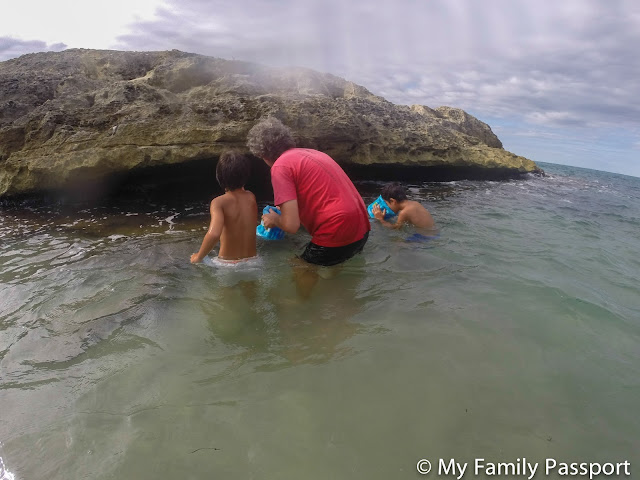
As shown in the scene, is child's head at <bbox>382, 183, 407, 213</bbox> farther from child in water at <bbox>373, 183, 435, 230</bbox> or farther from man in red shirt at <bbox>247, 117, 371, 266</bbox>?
man in red shirt at <bbox>247, 117, 371, 266</bbox>

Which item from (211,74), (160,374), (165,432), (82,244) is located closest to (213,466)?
(165,432)

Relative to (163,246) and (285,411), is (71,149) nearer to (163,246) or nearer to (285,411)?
(163,246)

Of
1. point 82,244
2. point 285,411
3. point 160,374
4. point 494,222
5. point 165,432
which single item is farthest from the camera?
point 494,222

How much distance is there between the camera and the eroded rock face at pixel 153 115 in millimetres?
6988

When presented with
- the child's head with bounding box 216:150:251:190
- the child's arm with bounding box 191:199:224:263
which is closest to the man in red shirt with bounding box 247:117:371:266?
the child's head with bounding box 216:150:251:190

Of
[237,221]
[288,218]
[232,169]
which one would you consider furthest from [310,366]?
[232,169]

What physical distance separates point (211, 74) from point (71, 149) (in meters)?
3.87

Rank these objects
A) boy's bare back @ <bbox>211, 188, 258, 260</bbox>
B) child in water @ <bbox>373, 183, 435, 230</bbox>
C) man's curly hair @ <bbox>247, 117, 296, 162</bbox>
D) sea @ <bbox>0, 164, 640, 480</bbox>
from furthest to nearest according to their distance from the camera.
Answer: child in water @ <bbox>373, 183, 435, 230</bbox>
boy's bare back @ <bbox>211, 188, 258, 260</bbox>
man's curly hair @ <bbox>247, 117, 296, 162</bbox>
sea @ <bbox>0, 164, 640, 480</bbox>

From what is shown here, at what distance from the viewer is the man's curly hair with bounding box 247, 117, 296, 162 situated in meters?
3.78

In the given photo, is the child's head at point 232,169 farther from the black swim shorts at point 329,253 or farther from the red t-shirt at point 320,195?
the black swim shorts at point 329,253

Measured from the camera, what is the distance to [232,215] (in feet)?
13.5

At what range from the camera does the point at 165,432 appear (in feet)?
7.44

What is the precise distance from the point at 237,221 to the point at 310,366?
194 centimetres

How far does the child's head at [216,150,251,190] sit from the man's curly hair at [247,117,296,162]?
226 millimetres
